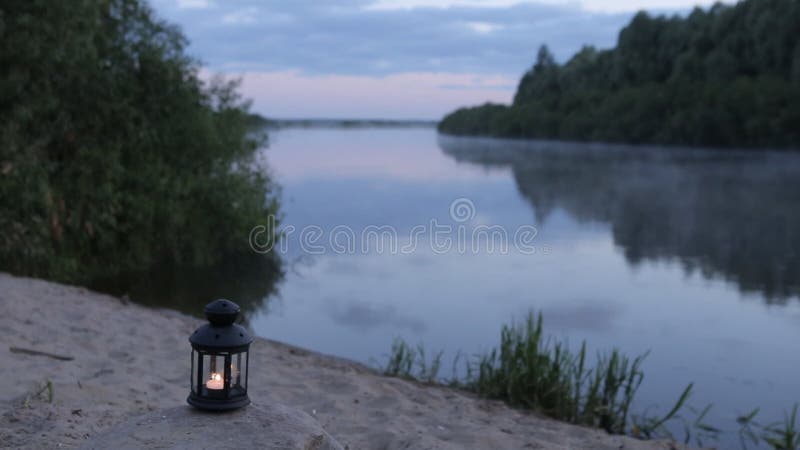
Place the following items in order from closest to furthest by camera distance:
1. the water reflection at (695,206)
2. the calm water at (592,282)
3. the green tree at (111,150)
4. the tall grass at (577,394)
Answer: the tall grass at (577,394), the calm water at (592,282), the green tree at (111,150), the water reflection at (695,206)

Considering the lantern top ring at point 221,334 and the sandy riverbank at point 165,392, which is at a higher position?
the lantern top ring at point 221,334

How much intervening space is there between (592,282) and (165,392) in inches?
358

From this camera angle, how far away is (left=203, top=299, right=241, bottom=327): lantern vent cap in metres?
3.07

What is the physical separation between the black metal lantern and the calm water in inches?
189

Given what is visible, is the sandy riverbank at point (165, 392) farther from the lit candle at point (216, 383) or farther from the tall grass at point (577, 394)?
the lit candle at point (216, 383)

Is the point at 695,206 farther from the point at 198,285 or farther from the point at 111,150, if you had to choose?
the point at 111,150

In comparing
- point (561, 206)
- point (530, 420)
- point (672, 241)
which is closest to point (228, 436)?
point (530, 420)

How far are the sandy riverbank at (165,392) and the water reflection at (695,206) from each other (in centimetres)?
800

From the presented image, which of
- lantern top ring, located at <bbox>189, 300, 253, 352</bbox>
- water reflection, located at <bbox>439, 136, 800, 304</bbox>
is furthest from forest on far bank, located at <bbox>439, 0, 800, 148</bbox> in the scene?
lantern top ring, located at <bbox>189, 300, 253, 352</bbox>

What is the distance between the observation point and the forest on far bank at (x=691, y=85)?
4453 centimetres

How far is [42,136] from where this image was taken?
36.4 ft

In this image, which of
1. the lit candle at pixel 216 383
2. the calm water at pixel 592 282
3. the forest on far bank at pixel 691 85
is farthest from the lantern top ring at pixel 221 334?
the forest on far bank at pixel 691 85

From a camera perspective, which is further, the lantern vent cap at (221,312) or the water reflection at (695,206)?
the water reflection at (695,206)

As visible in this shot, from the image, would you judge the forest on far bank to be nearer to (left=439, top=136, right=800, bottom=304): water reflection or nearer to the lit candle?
(left=439, top=136, right=800, bottom=304): water reflection
